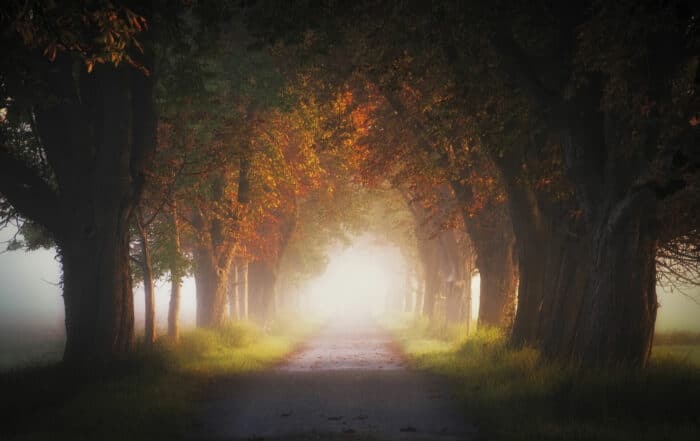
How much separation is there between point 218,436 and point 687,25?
1016cm

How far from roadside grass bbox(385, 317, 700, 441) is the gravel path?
0.56 meters

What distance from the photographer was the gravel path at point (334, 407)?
30.5 ft

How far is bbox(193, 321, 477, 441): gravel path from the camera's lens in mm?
9281

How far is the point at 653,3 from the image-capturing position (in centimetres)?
971

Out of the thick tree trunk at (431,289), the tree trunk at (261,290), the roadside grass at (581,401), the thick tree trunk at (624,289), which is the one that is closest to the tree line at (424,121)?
the thick tree trunk at (624,289)

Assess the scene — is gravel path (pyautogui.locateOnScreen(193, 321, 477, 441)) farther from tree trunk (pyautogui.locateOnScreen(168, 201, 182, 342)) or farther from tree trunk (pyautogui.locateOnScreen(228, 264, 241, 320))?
tree trunk (pyautogui.locateOnScreen(228, 264, 241, 320))

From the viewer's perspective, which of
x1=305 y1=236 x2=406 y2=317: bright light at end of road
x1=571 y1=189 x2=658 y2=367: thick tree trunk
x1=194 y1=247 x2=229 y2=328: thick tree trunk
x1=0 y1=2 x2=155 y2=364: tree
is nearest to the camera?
x1=571 y1=189 x2=658 y2=367: thick tree trunk

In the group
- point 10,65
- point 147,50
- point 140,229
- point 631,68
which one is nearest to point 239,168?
point 140,229

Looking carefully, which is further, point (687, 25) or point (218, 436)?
point (687, 25)

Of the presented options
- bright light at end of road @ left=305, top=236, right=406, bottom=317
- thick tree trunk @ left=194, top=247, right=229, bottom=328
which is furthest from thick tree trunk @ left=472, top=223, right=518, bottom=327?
bright light at end of road @ left=305, top=236, right=406, bottom=317

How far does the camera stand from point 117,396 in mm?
11109

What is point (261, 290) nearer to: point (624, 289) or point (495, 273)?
point (495, 273)

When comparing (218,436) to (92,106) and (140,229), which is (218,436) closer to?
(92,106)

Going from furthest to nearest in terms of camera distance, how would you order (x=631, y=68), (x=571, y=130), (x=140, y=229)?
1. (x=140, y=229)
2. (x=571, y=130)
3. (x=631, y=68)
